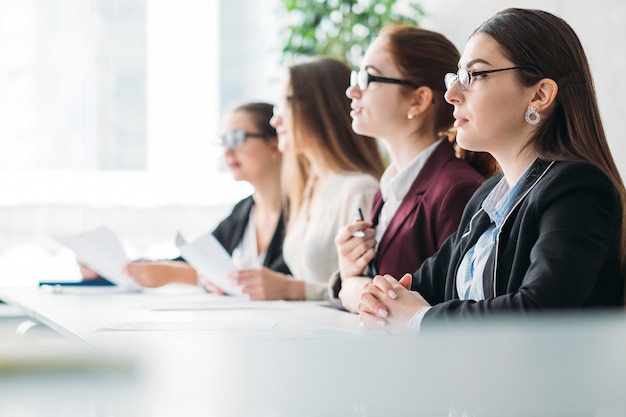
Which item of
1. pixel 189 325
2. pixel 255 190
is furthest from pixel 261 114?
pixel 189 325

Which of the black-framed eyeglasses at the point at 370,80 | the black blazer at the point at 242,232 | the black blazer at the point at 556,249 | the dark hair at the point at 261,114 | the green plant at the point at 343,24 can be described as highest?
the green plant at the point at 343,24

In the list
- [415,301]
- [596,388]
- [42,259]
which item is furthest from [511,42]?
[42,259]

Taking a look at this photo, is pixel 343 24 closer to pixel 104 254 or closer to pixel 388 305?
pixel 104 254

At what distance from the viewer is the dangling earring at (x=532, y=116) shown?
168cm

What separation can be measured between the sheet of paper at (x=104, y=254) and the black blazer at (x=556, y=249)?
181 centimetres

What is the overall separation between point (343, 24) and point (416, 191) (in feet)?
9.20

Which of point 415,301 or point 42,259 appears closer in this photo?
point 415,301

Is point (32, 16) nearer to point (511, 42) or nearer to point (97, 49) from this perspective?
point (97, 49)

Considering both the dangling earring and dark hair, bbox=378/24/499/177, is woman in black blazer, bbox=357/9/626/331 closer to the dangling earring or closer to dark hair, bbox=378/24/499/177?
the dangling earring

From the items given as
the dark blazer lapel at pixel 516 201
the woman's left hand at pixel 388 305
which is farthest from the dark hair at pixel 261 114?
the dark blazer lapel at pixel 516 201

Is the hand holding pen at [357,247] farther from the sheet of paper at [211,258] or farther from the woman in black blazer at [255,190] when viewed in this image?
the woman in black blazer at [255,190]

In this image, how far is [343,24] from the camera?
4.95m

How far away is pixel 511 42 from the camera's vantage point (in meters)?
1.69

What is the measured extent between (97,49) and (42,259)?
1394mm
